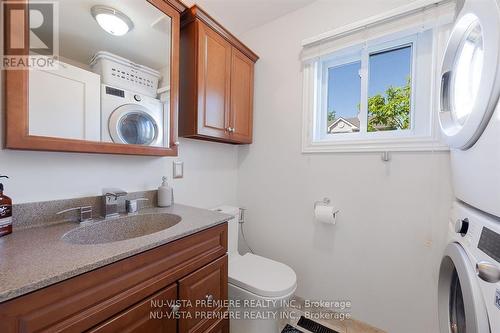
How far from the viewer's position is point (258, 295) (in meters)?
1.15

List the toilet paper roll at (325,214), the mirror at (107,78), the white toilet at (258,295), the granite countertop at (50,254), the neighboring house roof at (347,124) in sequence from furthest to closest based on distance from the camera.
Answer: the neighboring house roof at (347,124) → the toilet paper roll at (325,214) → the white toilet at (258,295) → the mirror at (107,78) → the granite countertop at (50,254)

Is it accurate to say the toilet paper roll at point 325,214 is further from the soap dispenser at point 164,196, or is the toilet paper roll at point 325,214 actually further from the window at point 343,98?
the soap dispenser at point 164,196

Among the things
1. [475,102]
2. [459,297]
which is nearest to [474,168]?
[475,102]

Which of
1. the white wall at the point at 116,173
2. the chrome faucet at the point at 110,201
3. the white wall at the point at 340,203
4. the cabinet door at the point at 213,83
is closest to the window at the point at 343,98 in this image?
the white wall at the point at 340,203

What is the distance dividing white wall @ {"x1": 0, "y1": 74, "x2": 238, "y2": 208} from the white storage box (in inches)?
14.5

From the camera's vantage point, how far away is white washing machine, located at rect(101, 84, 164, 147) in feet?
3.33

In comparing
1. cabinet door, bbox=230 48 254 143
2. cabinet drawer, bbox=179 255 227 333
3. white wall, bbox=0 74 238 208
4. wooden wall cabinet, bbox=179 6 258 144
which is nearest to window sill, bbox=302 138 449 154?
cabinet door, bbox=230 48 254 143

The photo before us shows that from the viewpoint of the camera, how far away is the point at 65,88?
0.89m

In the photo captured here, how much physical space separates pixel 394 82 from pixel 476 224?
3.54ft

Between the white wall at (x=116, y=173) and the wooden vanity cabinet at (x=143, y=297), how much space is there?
2.00 ft

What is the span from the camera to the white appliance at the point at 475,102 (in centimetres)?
58

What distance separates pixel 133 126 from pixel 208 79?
1.93ft

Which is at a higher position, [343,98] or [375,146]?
[343,98]

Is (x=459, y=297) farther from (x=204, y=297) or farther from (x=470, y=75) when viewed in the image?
(x=204, y=297)
